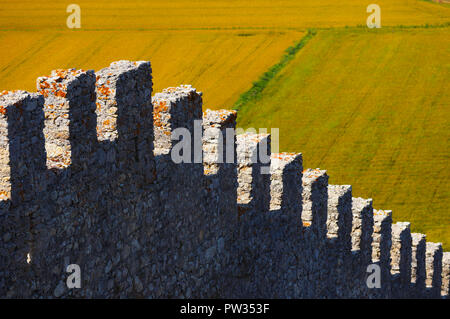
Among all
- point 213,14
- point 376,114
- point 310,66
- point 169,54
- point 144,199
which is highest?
point 213,14

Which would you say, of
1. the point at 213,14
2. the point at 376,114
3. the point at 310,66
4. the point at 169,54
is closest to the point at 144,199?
the point at 376,114

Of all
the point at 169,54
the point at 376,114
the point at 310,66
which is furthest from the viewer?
the point at 310,66

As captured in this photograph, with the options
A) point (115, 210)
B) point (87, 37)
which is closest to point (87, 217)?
point (115, 210)

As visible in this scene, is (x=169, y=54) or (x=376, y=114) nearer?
(x=376, y=114)

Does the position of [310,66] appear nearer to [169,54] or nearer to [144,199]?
[169,54]

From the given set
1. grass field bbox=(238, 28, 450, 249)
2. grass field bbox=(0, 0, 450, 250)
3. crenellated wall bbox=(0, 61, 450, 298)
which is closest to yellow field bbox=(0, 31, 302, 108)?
grass field bbox=(0, 0, 450, 250)

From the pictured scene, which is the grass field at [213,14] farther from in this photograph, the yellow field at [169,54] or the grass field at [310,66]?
the yellow field at [169,54]

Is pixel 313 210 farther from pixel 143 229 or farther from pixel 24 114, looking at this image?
pixel 24 114

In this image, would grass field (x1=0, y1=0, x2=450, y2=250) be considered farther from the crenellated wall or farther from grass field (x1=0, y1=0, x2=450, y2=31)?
the crenellated wall
